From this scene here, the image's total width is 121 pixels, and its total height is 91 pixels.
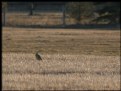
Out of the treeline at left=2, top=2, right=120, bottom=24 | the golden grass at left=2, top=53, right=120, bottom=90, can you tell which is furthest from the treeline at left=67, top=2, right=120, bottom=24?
the golden grass at left=2, top=53, right=120, bottom=90

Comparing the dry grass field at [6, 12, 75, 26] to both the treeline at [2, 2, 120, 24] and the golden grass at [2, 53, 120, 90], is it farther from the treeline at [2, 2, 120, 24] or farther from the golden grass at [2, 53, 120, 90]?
the golden grass at [2, 53, 120, 90]

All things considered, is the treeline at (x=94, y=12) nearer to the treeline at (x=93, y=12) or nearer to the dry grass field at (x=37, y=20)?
the treeline at (x=93, y=12)

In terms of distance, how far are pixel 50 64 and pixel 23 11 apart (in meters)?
70.6

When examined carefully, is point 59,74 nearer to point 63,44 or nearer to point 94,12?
point 63,44

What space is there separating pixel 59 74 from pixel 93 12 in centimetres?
5033

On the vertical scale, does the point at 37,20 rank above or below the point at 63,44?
below

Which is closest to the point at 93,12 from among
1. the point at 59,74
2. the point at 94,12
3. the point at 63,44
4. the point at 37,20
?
the point at 94,12

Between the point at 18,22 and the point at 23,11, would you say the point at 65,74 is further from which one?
the point at 23,11

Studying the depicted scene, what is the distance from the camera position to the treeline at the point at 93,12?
58844 millimetres

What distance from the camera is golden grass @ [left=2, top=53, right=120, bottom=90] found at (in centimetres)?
1184

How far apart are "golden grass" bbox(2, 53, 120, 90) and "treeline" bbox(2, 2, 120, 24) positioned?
4013cm

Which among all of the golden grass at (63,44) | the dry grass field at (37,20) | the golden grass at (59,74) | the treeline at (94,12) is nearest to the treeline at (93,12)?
the treeline at (94,12)

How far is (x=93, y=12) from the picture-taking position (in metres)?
64.2

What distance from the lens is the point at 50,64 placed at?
55.4 ft
